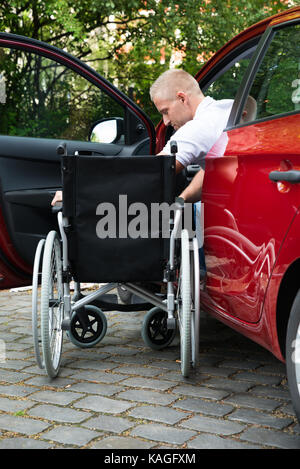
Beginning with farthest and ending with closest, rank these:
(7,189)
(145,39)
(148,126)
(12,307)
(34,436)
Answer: (145,39), (12,307), (148,126), (7,189), (34,436)

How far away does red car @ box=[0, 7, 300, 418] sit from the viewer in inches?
109

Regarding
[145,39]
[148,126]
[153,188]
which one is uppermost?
[145,39]

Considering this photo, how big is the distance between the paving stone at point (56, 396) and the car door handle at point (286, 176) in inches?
56.8

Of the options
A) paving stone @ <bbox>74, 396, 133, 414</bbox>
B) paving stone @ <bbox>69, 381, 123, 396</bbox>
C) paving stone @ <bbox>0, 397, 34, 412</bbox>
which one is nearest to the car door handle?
paving stone @ <bbox>74, 396, 133, 414</bbox>

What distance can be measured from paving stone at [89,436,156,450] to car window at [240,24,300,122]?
4.84 ft

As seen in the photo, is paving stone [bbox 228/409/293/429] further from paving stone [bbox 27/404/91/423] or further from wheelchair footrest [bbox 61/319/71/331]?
wheelchair footrest [bbox 61/319/71/331]

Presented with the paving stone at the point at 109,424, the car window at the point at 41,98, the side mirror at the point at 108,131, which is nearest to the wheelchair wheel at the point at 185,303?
the paving stone at the point at 109,424

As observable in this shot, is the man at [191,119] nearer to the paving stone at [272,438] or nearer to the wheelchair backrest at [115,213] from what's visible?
the wheelchair backrest at [115,213]

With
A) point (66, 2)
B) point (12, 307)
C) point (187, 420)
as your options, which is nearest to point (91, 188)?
point (187, 420)

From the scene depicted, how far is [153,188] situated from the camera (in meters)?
3.71

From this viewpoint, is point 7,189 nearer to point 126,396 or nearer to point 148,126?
point 148,126

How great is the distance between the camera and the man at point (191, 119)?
3904mm

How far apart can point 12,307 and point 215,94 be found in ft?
7.61

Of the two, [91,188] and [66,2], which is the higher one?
[66,2]
